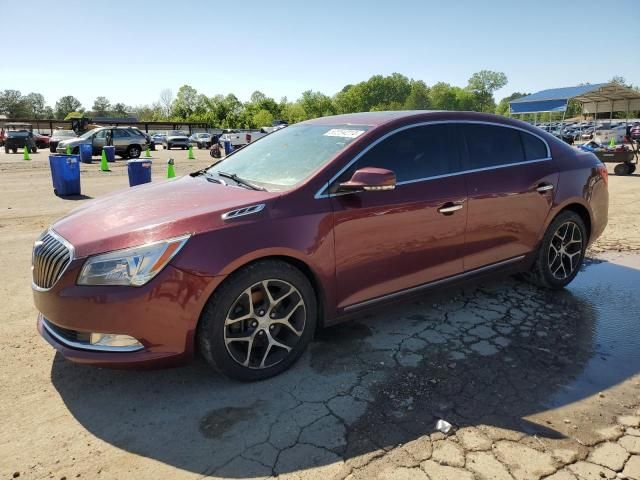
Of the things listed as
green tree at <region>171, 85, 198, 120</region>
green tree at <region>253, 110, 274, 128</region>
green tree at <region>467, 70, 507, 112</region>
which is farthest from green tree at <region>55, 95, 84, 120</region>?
green tree at <region>467, 70, 507, 112</region>

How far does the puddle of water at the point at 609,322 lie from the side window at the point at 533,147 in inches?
56.8

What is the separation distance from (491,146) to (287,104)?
13822 centimetres

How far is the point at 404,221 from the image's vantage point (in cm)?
343

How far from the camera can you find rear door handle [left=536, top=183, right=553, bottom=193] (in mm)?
4254

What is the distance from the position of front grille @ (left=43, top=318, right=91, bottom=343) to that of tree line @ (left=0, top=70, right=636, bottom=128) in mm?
73885

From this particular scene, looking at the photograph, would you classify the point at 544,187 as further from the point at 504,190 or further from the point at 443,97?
the point at 443,97

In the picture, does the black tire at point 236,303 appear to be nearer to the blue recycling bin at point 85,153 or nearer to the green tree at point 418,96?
the blue recycling bin at point 85,153

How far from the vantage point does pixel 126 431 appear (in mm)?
2572

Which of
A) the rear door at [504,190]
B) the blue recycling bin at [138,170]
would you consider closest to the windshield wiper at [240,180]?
the rear door at [504,190]

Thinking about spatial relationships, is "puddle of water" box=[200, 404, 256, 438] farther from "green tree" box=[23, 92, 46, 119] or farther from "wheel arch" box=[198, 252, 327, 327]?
"green tree" box=[23, 92, 46, 119]

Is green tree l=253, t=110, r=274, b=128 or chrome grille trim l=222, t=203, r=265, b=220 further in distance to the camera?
green tree l=253, t=110, r=274, b=128

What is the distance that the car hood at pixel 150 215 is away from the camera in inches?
106

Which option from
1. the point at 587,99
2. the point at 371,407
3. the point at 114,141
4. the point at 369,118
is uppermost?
the point at 587,99

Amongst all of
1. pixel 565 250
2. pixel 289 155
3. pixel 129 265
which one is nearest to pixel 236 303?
pixel 129 265
